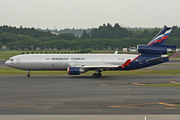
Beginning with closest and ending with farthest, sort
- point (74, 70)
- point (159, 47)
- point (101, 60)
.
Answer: point (74, 70) → point (101, 60) → point (159, 47)

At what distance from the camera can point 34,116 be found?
736 inches

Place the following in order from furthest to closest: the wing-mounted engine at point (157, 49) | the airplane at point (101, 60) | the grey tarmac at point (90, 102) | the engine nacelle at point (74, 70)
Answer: the wing-mounted engine at point (157, 49)
the airplane at point (101, 60)
the engine nacelle at point (74, 70)
the grey tarmac at point (90, 102)

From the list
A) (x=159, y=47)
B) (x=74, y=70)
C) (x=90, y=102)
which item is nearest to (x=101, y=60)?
(x=74, y=70)

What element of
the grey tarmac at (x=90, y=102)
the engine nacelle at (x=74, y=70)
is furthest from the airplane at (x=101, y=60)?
the grey tarmac at (x=90, y=102)

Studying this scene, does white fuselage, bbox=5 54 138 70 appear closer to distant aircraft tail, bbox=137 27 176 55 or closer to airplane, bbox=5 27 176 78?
airplane, bbox=5 27 176 78

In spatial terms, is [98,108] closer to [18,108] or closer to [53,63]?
[18,108]

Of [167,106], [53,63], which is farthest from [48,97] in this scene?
[53,63]

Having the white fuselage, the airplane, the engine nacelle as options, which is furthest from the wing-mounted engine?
the engine nacelle

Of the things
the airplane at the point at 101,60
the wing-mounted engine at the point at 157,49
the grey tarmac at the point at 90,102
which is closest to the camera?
the grey tarmac at the point at 90,102

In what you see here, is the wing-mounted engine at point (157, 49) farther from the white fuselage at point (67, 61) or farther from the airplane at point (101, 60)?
the white fuselage at point (67, 61)

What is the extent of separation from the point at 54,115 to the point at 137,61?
28.9 metres

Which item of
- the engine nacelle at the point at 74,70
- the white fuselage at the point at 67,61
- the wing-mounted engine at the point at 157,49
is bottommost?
the engine nacelle at the point at 74,70

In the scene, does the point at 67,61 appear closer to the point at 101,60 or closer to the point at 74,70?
the point at 74,70

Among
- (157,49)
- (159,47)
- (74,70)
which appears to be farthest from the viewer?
(159,47)
